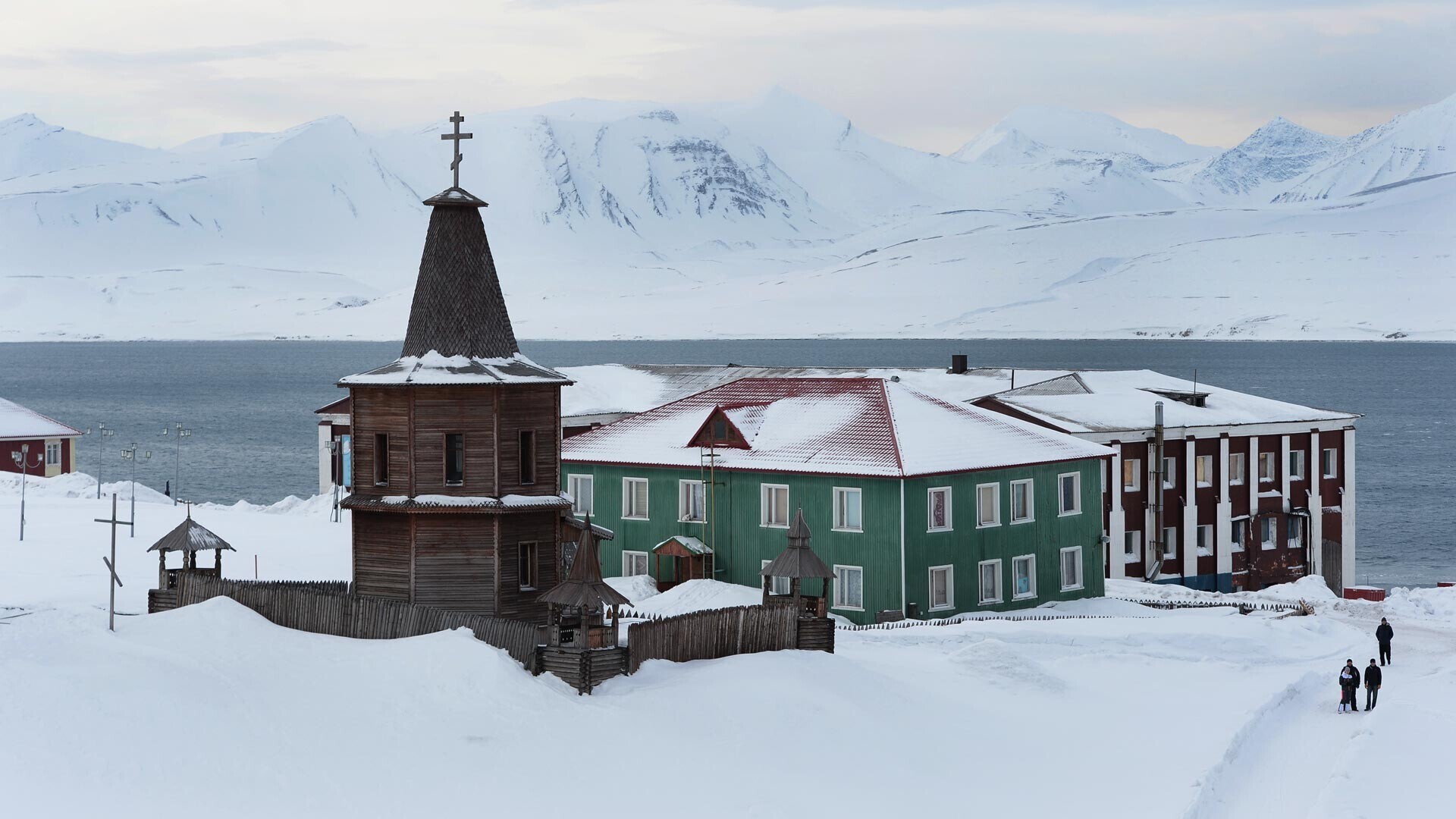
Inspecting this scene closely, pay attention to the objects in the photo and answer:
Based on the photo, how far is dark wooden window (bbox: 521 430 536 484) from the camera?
112 feet

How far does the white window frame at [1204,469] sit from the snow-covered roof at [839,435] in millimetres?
13658

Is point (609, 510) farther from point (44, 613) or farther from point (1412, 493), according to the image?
point (1412, 493)

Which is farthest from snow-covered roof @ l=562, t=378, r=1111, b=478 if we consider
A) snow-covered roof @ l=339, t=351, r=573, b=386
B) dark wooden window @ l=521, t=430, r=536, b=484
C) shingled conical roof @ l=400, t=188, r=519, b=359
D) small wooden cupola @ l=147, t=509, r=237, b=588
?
small wooden cupola @ l=147, t=509, r=237, b=588

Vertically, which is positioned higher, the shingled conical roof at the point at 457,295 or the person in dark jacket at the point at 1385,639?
the shingled conical roof at the point at 457,295

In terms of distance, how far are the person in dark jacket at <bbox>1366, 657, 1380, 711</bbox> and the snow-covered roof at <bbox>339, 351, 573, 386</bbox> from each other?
61.0ft

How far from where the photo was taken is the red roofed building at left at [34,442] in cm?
9369

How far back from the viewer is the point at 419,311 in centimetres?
3494

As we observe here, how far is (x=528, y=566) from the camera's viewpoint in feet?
112

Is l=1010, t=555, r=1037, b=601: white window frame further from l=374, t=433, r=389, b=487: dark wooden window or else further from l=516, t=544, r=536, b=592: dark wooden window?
l=374, t=433, r=389, b=487: dark wooden window

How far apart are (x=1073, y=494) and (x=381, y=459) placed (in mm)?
27693

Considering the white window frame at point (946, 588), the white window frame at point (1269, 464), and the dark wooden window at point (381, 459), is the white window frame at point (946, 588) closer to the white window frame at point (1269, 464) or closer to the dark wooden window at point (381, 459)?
the dark wooden window at point (381, 459)

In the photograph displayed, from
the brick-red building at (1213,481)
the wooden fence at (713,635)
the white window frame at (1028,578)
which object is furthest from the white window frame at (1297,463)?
the wooden fence at (713,635)

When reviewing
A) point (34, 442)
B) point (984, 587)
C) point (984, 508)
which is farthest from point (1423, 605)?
point (34, 442)

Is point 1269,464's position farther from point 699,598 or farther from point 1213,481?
point 699,598
